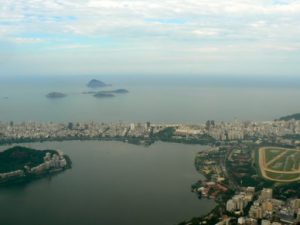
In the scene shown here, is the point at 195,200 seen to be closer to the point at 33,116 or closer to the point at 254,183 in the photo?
the point at 254,183

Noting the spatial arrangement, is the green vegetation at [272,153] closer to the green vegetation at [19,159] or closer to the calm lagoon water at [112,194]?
the calm lagoon water at [112,194]

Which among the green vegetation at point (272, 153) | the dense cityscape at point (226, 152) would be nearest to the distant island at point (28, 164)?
the dense cityscape at point (226, 152)

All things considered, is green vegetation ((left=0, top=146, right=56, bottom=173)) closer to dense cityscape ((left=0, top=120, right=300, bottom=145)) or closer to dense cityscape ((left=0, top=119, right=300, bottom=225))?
dense cityscape ((left=0, top=119, right=300, bottom=225))

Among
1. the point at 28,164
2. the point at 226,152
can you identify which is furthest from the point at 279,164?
the point at 28,164

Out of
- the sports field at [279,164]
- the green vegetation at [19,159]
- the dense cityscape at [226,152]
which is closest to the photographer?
the dense cityscape at [226,152]

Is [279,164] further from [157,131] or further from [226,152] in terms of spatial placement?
[157,131]

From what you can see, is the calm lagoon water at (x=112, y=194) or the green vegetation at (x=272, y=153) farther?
the green vegetation at (x=272, y=153)

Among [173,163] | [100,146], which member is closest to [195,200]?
[173,163]
